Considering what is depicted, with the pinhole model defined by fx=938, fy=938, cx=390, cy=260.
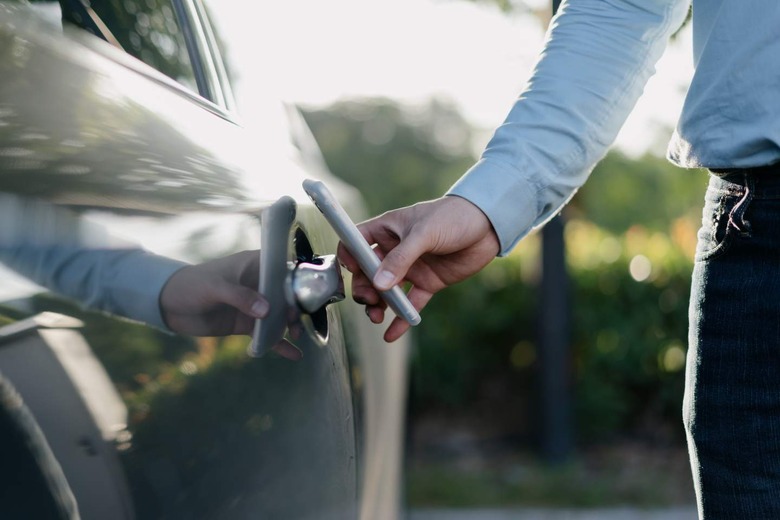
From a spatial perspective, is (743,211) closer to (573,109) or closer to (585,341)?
(573,109)

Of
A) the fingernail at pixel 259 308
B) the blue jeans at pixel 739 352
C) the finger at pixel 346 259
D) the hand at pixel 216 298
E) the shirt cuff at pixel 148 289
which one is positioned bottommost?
the blue jeans at pixel 739 352

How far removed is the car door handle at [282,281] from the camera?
103 centimetres

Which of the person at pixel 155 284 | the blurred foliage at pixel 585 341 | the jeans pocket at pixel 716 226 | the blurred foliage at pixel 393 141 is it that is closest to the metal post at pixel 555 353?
the blurred foliage at pixel 585 341

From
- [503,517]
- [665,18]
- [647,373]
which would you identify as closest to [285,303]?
[665,18]

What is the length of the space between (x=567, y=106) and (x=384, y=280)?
0.45 metres

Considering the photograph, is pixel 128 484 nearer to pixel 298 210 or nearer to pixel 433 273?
pixel 298 210

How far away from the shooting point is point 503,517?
4227 millimetres

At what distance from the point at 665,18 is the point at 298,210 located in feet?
2.23

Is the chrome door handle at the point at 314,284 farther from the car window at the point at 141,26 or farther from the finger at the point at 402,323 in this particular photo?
the car window at the point at 141,26

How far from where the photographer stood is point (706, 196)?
52.6 inches

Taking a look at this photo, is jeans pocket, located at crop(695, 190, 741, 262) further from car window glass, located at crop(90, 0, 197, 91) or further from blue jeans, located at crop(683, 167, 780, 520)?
car window glass, located at crop(90, 0, 197, 91)

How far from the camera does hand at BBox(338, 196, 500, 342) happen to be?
128 cm

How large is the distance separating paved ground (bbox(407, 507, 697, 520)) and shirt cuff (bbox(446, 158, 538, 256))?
301 centimetres

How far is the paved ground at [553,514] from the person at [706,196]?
2.94 metres
